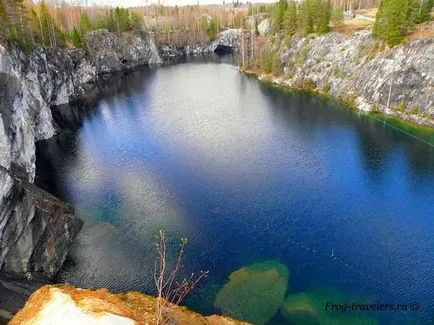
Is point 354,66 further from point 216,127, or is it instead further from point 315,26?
point 216,127

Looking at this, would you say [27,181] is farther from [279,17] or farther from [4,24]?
[279,17]

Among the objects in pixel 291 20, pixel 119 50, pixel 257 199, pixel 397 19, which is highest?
pixel 291 20

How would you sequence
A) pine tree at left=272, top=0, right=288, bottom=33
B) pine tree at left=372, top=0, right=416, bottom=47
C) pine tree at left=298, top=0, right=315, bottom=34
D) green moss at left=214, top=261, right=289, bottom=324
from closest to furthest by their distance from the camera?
green moss at left=214, top=261, right=289, bottom=324, pine tree at left=372, top=0, right=416, bottom=47, pine tree at left=298, top=0, right=315, bottom=34, pine tree at left=272, top=0, right=288, bottom=33

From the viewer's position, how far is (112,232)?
3994 cm

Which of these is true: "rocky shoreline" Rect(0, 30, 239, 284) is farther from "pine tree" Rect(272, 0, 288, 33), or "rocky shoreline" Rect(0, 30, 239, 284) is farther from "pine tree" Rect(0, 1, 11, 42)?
"pine tree" Rect(272, 0, 288, 33)

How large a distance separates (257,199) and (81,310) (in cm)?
3023

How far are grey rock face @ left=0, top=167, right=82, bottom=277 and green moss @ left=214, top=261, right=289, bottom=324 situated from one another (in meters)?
16.9

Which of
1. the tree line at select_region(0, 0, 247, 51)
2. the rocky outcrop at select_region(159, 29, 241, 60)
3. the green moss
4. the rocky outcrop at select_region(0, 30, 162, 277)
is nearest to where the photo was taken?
the green moss

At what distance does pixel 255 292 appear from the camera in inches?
1248

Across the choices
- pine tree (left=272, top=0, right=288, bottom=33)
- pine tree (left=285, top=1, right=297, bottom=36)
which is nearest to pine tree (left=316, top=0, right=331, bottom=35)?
pine tree (left=285, top=1, right=297, bottom=36)

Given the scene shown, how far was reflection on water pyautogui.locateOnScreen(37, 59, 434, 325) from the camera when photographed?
33250 mm

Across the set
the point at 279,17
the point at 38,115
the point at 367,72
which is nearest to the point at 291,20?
the point at 279,17

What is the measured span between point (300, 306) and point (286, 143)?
35675 mm

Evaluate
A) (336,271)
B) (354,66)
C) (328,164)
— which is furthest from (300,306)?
(354,66)
